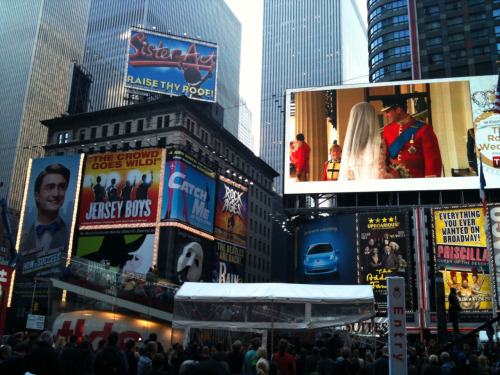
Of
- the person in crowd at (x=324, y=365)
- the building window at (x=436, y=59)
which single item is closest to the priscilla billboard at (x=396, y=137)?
the building window at (x=436, y=59)

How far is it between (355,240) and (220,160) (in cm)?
2980

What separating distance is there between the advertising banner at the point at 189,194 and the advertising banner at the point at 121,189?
1.42 metres

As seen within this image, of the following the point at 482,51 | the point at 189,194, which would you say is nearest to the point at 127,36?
the point at 482,51

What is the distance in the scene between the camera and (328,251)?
5634cm

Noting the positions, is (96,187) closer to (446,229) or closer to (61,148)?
(61,148)

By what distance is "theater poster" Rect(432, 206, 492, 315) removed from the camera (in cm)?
4900

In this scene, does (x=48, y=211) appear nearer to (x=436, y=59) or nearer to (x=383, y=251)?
(x=383, y=251)

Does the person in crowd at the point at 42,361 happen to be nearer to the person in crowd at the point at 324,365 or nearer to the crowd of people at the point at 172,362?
the crowd of people at the point at 172,362

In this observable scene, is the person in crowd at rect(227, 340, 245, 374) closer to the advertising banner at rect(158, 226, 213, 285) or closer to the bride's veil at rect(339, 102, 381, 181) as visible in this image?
the advertising banner at rect(158, 226, 213, 285)

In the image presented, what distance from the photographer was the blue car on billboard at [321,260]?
55500 mm

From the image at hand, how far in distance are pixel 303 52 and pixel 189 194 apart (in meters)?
143

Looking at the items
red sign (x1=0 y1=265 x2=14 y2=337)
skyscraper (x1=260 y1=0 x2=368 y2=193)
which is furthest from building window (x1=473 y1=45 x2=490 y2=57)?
skyscraper (x1=260 y1=0 x2=368 y2=193)

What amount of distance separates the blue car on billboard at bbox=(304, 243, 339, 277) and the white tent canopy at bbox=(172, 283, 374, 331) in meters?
35.7

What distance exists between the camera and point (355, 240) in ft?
179
